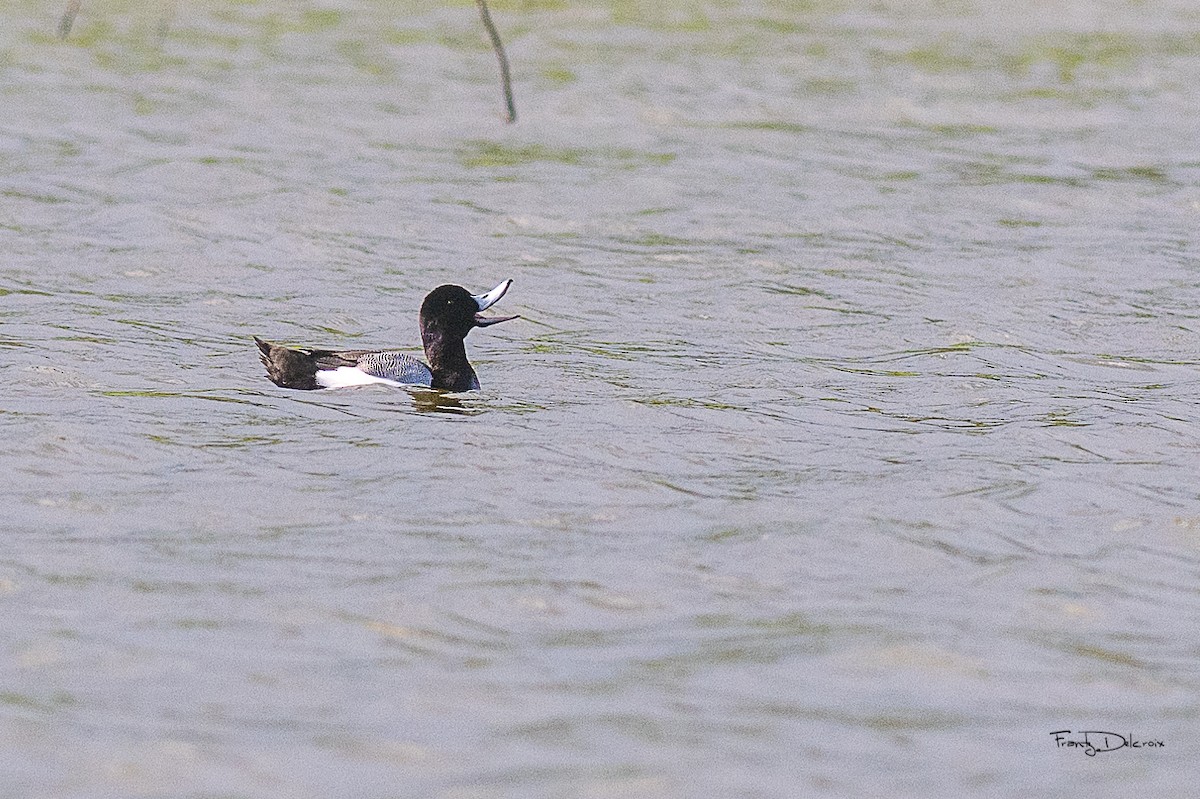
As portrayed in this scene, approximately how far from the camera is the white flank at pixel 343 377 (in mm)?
10062

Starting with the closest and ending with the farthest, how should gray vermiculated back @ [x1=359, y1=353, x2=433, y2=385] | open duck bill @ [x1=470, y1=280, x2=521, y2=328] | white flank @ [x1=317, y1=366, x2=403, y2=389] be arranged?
white flank @ [x1=317, y1=366, x2=403, y2=389] → gray vermiculated back @ [x1=359, y1=353, x2=433, y2=385] → open duck bill @ [x1=470, y1=280, x2=521, y2=328]

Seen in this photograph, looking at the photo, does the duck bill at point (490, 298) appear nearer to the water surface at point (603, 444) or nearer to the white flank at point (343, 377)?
the water surface at point (603, 444)

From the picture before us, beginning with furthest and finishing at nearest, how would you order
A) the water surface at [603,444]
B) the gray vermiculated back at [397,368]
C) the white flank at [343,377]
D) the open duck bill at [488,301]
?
the open duck bill at [488,301] → the gray vermiculated back at [397,368] → the white flank at [343,377] → the water surface at [603,444]

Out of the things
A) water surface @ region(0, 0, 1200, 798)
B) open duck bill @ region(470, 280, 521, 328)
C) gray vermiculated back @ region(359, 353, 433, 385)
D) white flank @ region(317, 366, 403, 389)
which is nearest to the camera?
water surface @ region(0, 0, 1200, 798)

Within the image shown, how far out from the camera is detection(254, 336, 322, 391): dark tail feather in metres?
10.1

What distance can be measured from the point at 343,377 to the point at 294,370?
256mm

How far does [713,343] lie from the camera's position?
11.6 m

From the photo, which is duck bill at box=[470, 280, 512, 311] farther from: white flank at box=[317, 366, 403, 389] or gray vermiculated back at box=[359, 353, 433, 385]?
white flank at box=[317, 366, 403, 389]

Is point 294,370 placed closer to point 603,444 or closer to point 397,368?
point 397,368

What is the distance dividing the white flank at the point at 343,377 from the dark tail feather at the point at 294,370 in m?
0.04

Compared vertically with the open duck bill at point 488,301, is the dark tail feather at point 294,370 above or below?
below

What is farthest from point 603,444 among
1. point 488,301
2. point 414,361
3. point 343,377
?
point 488,301

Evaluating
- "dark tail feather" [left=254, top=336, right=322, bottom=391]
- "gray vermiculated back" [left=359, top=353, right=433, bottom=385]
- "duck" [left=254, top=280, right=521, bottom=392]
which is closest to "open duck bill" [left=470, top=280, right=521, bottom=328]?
"duck" [left=254, top=280, right=521, bottom=392]

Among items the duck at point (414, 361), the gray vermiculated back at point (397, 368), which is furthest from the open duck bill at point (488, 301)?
the gray vermiculated back at point (397, 368)
